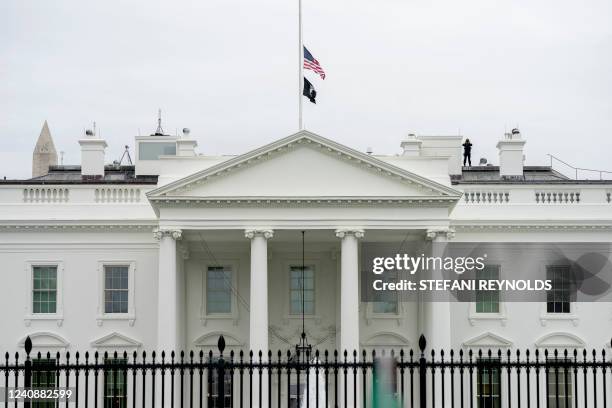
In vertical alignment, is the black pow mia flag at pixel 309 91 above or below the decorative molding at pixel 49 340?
above

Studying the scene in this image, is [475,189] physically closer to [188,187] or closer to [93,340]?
[188,187]

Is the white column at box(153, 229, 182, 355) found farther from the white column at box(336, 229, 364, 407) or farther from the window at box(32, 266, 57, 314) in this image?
the white column at box(336, 229, 364, 407)

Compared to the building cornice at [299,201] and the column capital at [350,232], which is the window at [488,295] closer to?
the building cornice at [299,201]

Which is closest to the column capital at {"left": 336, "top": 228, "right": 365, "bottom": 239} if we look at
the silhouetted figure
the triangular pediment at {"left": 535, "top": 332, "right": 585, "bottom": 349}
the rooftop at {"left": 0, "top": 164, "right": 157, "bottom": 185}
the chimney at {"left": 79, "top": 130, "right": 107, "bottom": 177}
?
the triangular pediment at {"left": 535, "top": 332, "right": 585, "bottom": 349}

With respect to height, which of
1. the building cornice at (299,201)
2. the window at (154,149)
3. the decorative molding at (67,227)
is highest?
the window at (154,149)

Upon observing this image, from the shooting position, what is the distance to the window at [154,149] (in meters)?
49.0

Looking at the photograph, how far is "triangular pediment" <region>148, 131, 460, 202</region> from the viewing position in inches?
1480

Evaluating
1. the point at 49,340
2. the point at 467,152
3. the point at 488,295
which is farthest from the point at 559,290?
the point at 49,340

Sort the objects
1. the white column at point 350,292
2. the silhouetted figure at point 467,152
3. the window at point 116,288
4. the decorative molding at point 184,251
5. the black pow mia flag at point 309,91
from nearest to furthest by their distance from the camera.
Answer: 1. the white column at point 350,292
2. the decorative molding at point 184,251
3. the black pow mia flag at point 309,91
4. the window at point 116,288
5. the silhouetted figure at point 467,152

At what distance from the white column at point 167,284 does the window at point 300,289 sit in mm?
5483

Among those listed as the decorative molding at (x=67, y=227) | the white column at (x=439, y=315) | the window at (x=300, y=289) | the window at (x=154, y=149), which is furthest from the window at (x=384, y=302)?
the window at (x=154, y=149)

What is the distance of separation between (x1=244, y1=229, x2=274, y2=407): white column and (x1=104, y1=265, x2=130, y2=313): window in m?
6.05

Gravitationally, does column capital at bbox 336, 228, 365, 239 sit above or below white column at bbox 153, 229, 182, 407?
above

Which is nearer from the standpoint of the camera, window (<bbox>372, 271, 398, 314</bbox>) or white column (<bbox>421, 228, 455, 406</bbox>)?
white column (<bbox>421, 228, 455, 406</bbox>)
